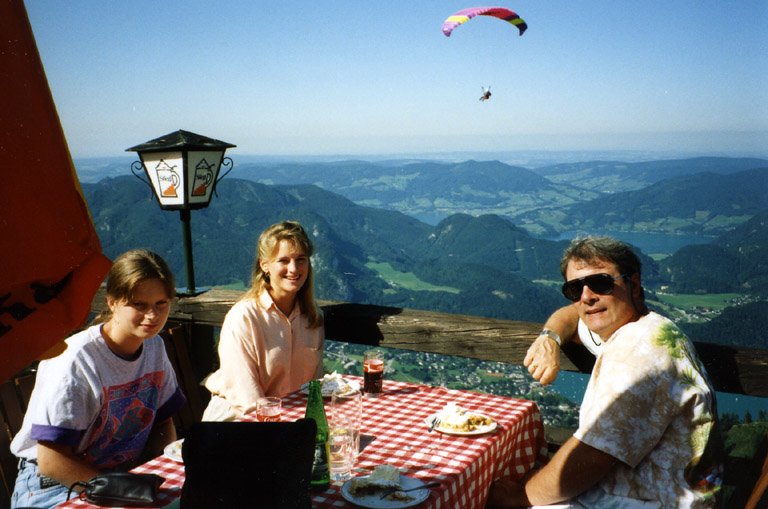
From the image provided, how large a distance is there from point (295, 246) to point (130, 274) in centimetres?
92

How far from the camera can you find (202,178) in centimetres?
396

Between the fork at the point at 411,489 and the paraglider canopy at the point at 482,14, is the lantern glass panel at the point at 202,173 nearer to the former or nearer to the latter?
the fork at the point at 411,489

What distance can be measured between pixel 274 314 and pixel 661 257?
41.4 metres

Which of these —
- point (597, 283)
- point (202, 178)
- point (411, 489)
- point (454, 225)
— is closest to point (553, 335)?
point (597, 283)

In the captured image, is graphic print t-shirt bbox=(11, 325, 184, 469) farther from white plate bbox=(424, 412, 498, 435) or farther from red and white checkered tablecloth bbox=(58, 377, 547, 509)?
white plate bbox=(424, 412, 498, 435)

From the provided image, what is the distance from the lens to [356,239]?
50562mm

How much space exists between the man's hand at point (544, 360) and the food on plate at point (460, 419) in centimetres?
40

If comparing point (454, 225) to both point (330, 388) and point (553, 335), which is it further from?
point (330, 388)

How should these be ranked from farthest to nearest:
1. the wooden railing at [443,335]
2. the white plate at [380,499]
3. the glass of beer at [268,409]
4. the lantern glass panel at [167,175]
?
the lantern glass panel at [167,175] < the wooden railing at [443,335] < the glass of beer at [268,409] < the white plate at [380,499]

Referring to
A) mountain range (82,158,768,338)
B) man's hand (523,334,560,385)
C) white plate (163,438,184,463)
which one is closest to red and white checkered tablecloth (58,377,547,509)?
white plate (163,438,184,463)

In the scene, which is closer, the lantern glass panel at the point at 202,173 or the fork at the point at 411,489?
the fork at the point at 411,489

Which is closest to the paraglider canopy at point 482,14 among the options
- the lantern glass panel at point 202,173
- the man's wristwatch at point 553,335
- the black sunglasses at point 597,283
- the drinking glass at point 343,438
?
the lantern glass panel at point 202,173

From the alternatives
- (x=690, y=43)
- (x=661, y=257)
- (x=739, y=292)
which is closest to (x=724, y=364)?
(x=739, y=292)

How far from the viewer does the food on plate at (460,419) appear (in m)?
2.18
